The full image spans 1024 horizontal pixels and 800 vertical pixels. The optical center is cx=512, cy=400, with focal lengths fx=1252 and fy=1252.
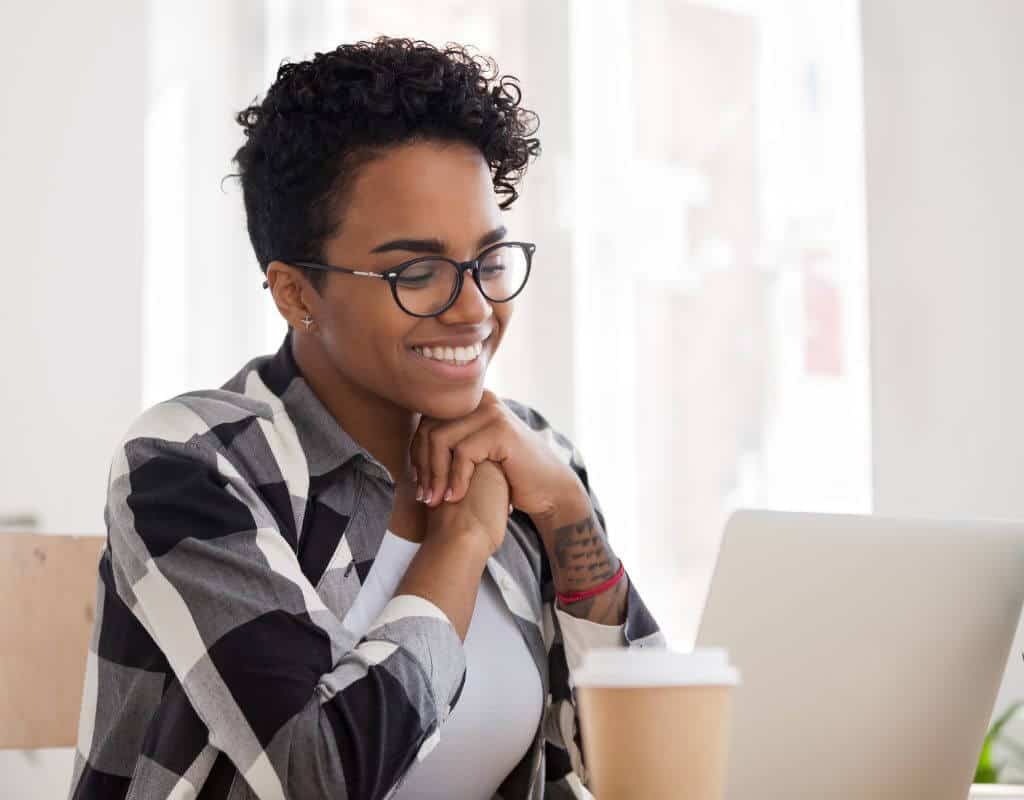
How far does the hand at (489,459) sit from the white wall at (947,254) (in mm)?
1174

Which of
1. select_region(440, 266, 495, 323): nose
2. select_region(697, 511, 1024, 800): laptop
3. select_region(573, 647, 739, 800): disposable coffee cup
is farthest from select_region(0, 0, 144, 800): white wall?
select_region(573, 647, 739, 800): disposable coffee cup

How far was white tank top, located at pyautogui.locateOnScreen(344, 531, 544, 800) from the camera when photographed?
132 cm

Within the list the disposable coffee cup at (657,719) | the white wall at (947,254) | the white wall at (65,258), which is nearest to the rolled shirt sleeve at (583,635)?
the disposable coffee cup at (657,719)

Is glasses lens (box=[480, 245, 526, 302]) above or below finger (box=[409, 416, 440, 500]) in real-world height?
above

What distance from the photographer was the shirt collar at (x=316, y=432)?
1.38 m

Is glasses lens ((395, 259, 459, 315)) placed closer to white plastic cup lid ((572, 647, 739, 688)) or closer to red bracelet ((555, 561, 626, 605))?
red bracelet ((555, 561, 626, 605))

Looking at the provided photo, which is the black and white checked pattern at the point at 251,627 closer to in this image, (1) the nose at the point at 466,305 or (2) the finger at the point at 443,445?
(2) the finger at the point at 443,445

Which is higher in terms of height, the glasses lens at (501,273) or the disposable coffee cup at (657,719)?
the glasses lens at (501,273)

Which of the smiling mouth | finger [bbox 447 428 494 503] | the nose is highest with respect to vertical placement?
the nose

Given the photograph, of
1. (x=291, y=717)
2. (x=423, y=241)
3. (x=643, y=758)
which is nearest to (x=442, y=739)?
(x=291, y=717)

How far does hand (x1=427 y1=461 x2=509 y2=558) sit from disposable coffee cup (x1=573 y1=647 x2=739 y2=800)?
0.57 metres

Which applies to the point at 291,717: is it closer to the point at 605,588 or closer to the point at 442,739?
the point at 442,739

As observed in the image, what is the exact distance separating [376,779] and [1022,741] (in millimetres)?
1453

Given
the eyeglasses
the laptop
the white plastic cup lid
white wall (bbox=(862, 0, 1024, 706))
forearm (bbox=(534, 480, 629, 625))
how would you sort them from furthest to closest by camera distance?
white wall (bbox=(862, 0, 1024, 706)), forearm (bbox=(534, 480, 629, 625)), the eyeglasses, the laptop, the white plastic cup lid
